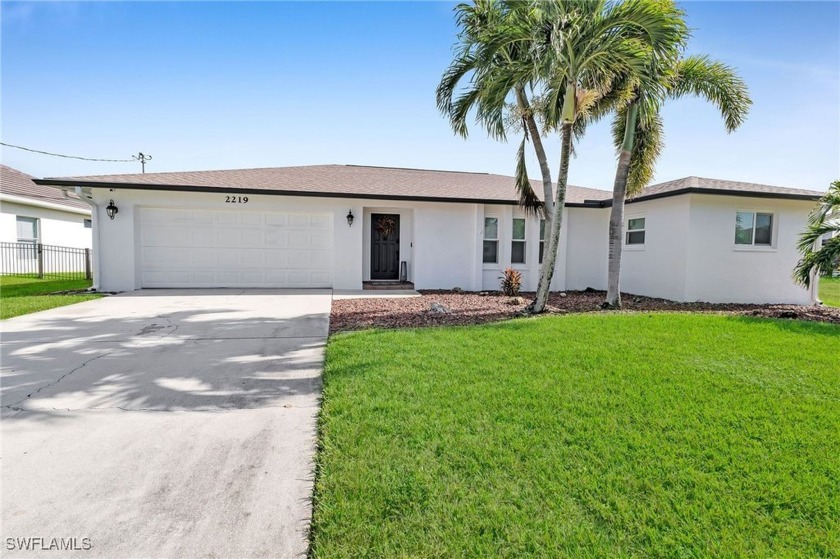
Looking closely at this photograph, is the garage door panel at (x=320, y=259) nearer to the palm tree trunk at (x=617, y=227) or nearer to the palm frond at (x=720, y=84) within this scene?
the palm tree trunk at (x=617, y=227)

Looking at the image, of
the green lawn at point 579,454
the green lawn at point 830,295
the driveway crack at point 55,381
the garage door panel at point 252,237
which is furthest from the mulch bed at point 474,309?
the garage door panel at point 252,237

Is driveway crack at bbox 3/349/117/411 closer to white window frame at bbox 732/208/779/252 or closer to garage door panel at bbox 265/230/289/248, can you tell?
garage door panel at bbox 265/230/289/248

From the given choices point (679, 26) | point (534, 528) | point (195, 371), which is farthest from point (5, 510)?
point (679, 26)

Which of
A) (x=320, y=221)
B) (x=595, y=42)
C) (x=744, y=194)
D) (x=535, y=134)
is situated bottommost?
(x=320, y=221)

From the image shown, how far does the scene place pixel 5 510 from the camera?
2236 mm

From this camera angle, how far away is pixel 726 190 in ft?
33.4

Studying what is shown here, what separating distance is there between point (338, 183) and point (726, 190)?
35.9ft

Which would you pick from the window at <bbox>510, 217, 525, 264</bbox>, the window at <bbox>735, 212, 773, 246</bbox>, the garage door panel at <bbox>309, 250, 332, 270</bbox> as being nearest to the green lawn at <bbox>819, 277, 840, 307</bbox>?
the window at <bbox>735, 212, 773, 246</bbox>

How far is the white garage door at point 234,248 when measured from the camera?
465 inches

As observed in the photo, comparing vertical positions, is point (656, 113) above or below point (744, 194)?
above

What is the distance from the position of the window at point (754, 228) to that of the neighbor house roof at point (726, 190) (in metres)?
0.74

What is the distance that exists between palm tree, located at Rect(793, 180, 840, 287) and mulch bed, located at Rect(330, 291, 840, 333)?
3.33 feet

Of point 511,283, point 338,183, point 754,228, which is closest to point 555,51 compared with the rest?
point 511,283

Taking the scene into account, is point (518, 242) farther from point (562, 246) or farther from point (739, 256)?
point (739, 256)
